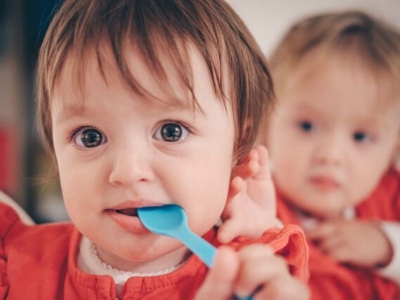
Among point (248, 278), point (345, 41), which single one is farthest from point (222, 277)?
point (345, 41)

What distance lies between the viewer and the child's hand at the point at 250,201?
0.55 m

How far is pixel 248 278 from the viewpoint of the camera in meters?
0.37

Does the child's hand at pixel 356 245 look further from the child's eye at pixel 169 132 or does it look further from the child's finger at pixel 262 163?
the child's eye at pixel 169 132

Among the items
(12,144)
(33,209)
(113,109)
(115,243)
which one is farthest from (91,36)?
(12,144)

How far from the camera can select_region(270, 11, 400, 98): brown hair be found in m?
0.80

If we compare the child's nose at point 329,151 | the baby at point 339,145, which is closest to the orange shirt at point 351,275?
the baby at point 339,145

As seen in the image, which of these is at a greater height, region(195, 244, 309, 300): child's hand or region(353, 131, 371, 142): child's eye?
region(195, 244, 309, 300): child's hand

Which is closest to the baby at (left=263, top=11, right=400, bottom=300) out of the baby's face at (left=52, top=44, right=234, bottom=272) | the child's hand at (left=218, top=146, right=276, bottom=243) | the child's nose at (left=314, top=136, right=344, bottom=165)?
the child's nose at (left=314, top=136, right=344, bottom=165)

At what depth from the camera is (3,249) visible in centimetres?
59

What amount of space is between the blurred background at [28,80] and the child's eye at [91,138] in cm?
36

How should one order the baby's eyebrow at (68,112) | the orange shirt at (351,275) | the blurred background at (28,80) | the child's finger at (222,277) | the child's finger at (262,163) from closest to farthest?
1. the child's finger at (222,277)
2. the baby's eyebrow at (68,112)
3. the child's finger at (262,163)
4. the orange shirt at (351,275)
5. the blurred background at (28,80)

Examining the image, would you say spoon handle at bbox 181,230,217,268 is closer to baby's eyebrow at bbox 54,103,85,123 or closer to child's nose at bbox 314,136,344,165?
baby's eyebrow at bbox 54,103,85,123

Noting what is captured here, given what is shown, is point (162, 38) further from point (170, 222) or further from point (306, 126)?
point (306, 126)

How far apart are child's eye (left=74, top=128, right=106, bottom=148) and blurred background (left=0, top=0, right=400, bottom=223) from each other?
36cm
